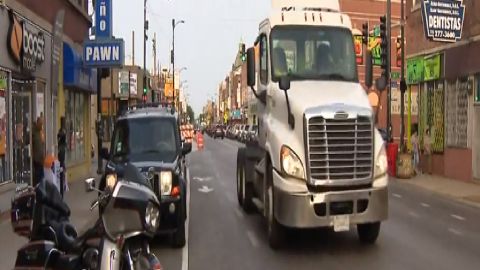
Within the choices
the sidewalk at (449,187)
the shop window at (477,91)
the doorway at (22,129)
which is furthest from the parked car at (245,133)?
the shop window at (477,91)

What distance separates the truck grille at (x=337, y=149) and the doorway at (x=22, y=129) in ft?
28.6

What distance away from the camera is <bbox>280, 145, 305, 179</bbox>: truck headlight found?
9.56m

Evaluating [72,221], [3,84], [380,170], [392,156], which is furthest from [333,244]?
[392,156]

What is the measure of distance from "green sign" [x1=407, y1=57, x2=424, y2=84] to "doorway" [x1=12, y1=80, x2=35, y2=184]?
16.0 meters

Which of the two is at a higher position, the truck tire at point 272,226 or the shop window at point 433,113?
the shop window at point 433,113

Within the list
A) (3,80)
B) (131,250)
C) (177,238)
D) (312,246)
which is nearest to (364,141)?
(312,246)

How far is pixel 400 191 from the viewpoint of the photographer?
19.6m

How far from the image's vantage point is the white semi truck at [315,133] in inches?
377

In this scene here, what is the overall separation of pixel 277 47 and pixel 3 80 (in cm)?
675

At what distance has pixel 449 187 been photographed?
2006 centimetres

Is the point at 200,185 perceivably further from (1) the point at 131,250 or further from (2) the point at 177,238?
(1) the point at 131,250

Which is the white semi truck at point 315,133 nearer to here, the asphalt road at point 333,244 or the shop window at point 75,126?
the asphalt road at point 333,244

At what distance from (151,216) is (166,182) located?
18.4 ft

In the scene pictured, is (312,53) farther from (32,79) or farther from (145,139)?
(32,79)
